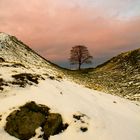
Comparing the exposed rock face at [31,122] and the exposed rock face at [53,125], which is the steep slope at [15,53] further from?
the exposed rock face at [53,125]

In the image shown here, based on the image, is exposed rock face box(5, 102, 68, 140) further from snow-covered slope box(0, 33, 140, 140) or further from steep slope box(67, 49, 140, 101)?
steep slope box(67, 49, 140, 101)

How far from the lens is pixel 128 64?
71438mm

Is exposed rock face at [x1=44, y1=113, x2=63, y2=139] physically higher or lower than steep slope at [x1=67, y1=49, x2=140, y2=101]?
lower

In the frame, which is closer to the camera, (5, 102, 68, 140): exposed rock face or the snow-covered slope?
(5, 102, 68, 140): exposed rock face

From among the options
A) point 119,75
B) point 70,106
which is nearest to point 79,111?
point 70,106

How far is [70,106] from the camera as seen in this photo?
20469 mm

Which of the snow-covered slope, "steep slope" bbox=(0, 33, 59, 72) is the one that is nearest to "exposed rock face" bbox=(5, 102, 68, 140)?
the snow-covered slope

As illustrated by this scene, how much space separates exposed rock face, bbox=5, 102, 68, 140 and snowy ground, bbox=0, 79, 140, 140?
0.34 metres

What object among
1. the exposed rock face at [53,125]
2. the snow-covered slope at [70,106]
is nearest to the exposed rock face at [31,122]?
the exposed rock face at [53,125]

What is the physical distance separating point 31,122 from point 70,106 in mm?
3279

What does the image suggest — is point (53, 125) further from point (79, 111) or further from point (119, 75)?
point (119, 75)

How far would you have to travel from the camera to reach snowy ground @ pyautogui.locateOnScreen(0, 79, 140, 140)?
18.2 meters

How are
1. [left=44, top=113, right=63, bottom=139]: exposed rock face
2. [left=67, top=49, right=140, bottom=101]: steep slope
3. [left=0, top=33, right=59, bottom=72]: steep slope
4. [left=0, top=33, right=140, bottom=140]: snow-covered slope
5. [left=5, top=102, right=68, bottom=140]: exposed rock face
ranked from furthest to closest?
[left=67, top=49, right=140, bottom=101]: steep slope, [left=0, top=33, right=59, bottom=72]: steep slope, [left=0, top=33, right=140, bottom=140]: snow-covered slope, [left=44, top=113, right=63, bottom=139]: exposed rock face, [left=5, top=102, right=68, bottom=140]: exposed rock face

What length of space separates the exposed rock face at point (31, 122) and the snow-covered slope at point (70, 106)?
0.32m
